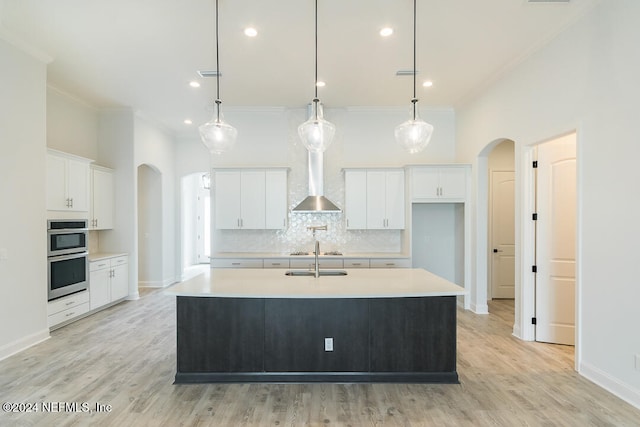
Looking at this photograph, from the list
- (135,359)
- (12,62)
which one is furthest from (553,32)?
(12,62)

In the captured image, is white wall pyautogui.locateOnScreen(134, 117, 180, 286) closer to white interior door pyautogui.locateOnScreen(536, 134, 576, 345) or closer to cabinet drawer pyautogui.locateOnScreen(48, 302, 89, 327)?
cabinet drawer pyautogui.locateOnScreen(48, 302, 89, 327)

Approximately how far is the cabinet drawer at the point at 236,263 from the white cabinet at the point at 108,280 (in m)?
1.64

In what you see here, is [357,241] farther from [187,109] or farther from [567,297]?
[187,109]

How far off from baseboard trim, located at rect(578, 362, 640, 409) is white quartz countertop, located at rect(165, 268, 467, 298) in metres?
1.40

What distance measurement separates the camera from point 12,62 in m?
3.70

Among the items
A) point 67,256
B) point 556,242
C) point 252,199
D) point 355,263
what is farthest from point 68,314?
point 556,242

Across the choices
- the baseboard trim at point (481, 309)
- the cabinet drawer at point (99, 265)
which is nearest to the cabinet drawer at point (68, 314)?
the cabinet drawer at point (99, 265)

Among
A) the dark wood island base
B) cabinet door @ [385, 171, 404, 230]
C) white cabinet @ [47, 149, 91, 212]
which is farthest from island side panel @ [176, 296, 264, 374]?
cabinet door @ [385, 171, 404, 230]

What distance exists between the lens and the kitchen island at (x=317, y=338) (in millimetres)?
3033

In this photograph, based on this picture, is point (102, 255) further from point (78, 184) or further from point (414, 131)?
point (414, 131)

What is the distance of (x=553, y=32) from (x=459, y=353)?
3.50 metres

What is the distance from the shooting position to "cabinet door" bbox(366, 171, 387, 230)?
5695 mm

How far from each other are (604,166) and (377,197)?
3.12 metres

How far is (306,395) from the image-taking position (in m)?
2.83
